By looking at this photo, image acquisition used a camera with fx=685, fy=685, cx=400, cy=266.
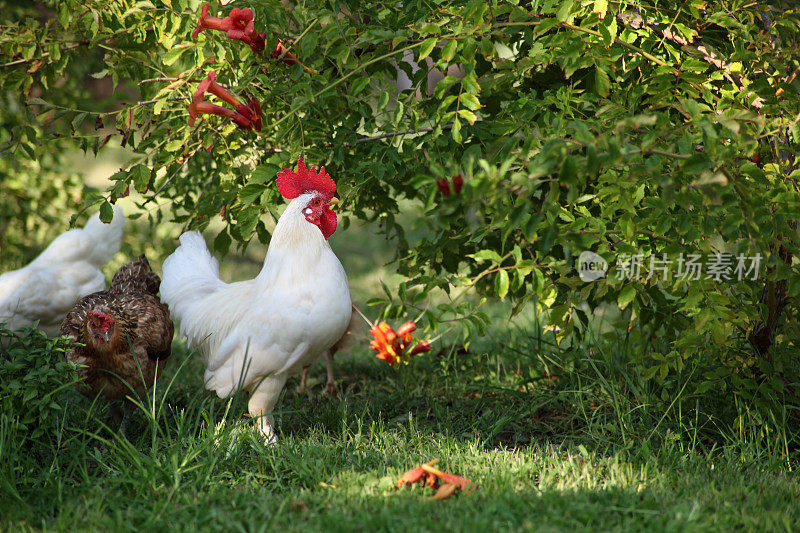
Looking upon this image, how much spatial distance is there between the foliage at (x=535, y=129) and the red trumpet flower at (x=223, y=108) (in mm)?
83

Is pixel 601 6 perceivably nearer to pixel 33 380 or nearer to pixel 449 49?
pixel 449 49

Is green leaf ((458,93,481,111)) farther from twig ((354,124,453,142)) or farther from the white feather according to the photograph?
the white feather

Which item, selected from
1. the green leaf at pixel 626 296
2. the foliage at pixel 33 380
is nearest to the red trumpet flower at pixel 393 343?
the green leaf at pixel 626 296

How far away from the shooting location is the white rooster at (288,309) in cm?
326

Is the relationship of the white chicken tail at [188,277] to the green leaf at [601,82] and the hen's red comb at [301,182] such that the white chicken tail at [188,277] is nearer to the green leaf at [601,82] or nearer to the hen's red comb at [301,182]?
the hen's red comb at [301,182]

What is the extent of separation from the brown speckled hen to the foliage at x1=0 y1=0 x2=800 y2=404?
0.59 m

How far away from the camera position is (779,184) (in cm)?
282

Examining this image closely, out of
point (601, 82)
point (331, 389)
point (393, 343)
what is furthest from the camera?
point (331, 389)

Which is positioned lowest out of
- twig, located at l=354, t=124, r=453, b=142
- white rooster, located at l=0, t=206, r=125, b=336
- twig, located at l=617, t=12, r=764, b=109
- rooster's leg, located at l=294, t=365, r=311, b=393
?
rooster's leg, located at l=294, t=365, r=311, b=393

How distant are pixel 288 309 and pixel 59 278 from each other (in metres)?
2.09

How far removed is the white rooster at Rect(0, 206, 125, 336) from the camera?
426cm

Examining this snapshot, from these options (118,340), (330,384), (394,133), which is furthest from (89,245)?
(394,133)

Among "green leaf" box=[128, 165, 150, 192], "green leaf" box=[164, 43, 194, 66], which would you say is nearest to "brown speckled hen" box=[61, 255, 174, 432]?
"green leaf" box=[128, 165, 150, 192]

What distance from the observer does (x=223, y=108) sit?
3.11 metres
